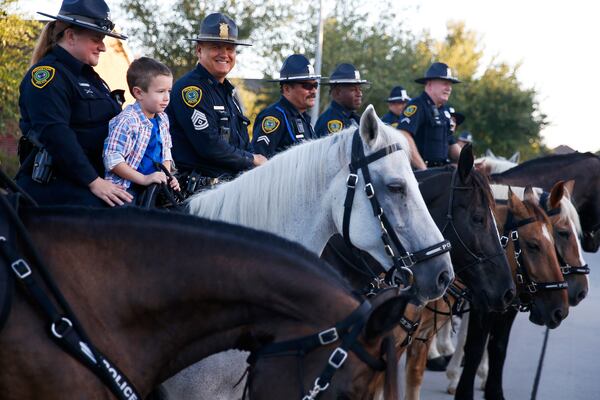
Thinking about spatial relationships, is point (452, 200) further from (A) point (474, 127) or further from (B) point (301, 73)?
(A) point (474, 127)

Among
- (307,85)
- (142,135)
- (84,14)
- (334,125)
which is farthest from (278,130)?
(84,14)

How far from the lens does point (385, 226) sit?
4.59 meters

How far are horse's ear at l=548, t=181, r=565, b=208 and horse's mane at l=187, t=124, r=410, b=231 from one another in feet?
12.2

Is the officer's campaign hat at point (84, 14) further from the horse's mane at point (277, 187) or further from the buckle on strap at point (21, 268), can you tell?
the buckle on strap at point (21, 268)

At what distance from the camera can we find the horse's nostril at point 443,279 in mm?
4598

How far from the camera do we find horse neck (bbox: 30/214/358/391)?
10.6 ft

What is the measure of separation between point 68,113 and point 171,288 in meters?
1.52

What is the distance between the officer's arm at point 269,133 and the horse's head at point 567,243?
2.87m

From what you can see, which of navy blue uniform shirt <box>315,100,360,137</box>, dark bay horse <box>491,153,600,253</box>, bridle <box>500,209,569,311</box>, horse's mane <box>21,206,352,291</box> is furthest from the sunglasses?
horse's mane <box>21,206,352,291</box>

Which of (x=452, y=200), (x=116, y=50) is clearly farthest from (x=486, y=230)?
(x=116, y=50)

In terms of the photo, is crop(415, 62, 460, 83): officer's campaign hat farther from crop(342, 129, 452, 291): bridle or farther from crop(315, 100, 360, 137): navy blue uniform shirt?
crop(342, 129, 452, 291): bridle

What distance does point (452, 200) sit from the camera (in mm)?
6500

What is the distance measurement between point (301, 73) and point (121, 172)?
252cm

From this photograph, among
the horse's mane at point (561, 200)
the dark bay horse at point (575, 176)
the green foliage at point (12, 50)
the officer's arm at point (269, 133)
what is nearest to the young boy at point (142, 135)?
the officer's arm at point (269, 133)
